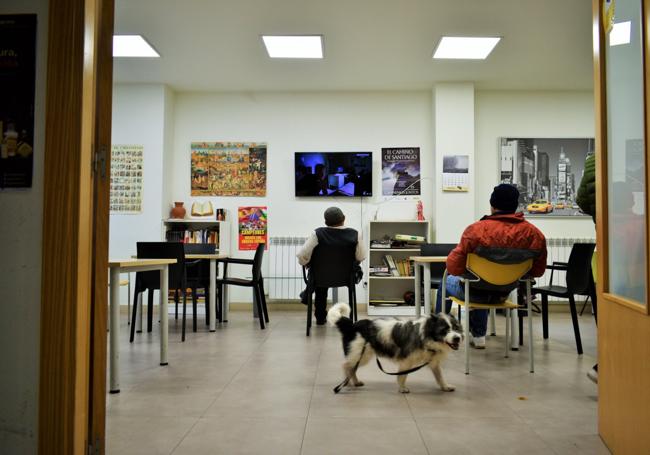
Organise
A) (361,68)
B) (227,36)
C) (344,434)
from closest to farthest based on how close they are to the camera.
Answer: (344,434) → (227,36) → (361,68)

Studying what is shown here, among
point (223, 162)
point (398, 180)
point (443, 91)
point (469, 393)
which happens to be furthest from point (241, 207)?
point (469, 393)

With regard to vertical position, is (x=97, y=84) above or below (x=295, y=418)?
above

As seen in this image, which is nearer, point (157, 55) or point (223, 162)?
point (157, 55)

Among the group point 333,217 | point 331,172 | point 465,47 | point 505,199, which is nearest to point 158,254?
point 333,217

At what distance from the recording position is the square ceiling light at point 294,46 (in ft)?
16.4

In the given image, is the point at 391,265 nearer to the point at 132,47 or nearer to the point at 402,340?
the point at 402,340

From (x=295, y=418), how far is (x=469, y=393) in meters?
1.00

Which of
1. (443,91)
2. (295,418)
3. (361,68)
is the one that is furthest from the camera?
(443,91)

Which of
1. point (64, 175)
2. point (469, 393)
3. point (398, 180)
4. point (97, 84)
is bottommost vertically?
point (469, 393)

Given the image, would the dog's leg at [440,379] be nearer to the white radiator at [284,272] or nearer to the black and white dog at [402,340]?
the black and white dog at [402,340]

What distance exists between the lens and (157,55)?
5.48 metres

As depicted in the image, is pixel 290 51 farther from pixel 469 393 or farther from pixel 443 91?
pixel 469 393

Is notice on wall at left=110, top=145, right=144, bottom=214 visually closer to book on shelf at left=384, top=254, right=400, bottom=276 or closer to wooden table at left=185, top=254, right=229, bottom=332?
wooden table at left=185, top=254, right=229, bottom=332

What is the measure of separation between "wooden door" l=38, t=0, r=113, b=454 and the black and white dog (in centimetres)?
153
